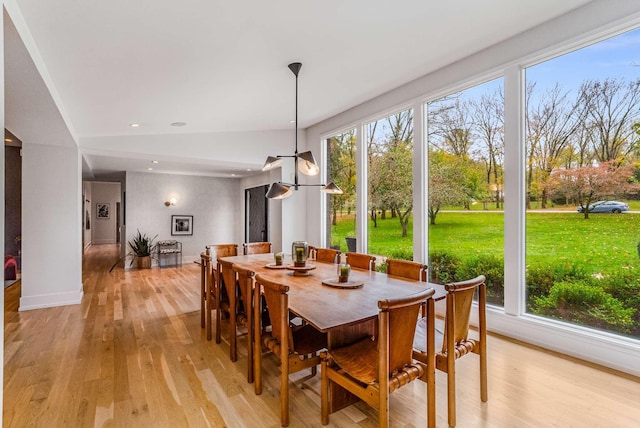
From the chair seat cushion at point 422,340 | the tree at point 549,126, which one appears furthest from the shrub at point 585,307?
the chair seat cushion at point 422,340

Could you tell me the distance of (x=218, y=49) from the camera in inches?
109

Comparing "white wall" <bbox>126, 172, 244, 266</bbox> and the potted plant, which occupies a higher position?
"white wall" <bbox>126, 172, 244, 266</bbox>

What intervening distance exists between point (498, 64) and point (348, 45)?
1642 mm

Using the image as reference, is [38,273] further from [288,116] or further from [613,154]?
[613,154]

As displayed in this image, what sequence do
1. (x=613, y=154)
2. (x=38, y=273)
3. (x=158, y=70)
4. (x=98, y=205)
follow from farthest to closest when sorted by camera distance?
1. (x=98, y=205)
2. (x=38, y=273)
3. (x=158, y=70)
4. (x=613, y=154)

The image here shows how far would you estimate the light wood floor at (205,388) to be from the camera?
2068mm

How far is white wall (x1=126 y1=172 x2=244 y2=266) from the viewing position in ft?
26.0

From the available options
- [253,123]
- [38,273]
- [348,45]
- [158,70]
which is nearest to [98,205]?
[38,273]

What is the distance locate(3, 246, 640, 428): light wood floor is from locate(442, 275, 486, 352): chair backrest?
0.52 meters

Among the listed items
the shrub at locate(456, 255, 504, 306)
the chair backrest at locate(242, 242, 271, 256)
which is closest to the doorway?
the chair backrest at locate(242, 242, 271, 256)

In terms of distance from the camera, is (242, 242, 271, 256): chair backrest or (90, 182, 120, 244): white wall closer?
(242, 242, 271, 256): chair backrest

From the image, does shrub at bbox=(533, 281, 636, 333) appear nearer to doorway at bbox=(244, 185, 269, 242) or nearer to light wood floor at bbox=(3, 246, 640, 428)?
light wood floor at bbox=(3, 246, 640, 428)

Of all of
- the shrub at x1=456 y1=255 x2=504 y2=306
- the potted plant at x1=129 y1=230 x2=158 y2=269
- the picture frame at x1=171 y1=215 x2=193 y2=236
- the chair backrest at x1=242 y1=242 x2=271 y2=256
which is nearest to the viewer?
the shrub at x1=456 y1=255 x2=504 y2=306

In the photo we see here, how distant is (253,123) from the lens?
18.2 ft
